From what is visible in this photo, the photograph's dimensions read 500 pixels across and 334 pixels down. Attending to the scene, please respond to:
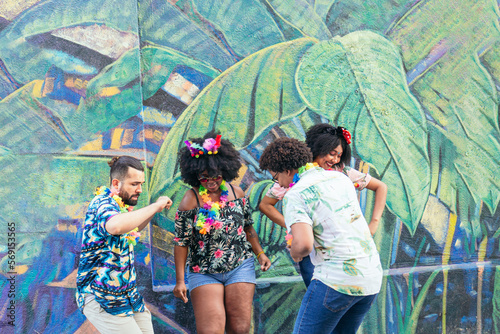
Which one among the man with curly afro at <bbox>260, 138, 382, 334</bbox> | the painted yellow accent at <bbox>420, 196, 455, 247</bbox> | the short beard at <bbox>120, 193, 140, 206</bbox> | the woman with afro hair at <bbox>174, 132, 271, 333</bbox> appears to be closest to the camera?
the man with curly afro at <bbox>260, 138, 382, 334</bbox>

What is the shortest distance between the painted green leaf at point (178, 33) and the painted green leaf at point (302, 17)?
71cm

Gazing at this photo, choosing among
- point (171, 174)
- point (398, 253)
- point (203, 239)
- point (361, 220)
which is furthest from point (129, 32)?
point (398, 253)

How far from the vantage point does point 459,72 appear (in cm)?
521

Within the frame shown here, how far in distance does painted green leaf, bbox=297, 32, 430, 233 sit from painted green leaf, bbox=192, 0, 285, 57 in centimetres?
46

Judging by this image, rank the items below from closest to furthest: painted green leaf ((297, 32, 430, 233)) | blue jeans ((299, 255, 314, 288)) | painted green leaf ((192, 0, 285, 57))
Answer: blue jeans ((299, 255, 314, 288))
painted green leaf ((192, 0, 285, 57))
painted green leaf ((297, 32, 430, 233))

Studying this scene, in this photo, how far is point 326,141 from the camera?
12.9ft

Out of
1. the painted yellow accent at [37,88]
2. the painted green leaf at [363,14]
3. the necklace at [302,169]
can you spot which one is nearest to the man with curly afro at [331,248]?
the necklace at [302,169]

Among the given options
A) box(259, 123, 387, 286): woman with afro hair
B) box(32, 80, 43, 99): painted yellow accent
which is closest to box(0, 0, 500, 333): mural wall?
box(32, 80, 43, 99): painted yellow accent

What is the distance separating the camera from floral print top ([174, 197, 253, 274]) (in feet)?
12.3

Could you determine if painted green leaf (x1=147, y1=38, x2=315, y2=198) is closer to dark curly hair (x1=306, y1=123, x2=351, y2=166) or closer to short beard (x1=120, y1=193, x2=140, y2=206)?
dark curly hair (x1=306, y1=123, x2=351, y2=166)

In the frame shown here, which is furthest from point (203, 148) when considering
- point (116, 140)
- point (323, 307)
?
point (323, 307)

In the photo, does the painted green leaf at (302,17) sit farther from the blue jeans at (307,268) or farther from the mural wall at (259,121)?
the blue jeans at (307,268)

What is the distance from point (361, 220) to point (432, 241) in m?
2.36

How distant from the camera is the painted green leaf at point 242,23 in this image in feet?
15.2
